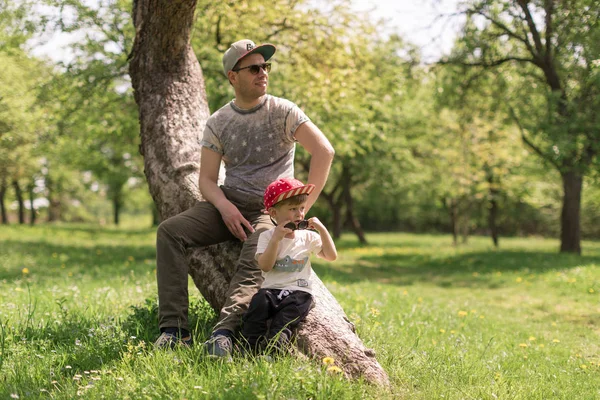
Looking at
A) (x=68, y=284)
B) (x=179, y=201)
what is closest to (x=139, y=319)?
(x=179, y=201)

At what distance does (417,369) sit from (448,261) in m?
14.2

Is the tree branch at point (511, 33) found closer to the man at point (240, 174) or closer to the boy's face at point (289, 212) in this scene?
the man at point (240, 174)

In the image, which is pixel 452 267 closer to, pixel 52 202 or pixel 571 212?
pixel 571 212

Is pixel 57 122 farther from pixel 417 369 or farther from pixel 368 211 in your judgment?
pixel 368 211

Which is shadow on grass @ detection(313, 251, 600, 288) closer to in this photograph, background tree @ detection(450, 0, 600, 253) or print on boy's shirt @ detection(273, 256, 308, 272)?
background tree @ detection(450, 0, 600, 253)

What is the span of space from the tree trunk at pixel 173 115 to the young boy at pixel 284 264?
577 mm

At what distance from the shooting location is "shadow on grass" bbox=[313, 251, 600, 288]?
13.5 m

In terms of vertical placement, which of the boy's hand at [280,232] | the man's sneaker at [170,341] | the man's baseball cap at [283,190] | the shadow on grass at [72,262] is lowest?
the shadow on grass at [72,262]

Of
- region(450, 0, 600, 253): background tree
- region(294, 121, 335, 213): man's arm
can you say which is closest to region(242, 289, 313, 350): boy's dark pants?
region(294, 121, 335, 213): man's arm

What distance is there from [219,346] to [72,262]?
10.1 metres

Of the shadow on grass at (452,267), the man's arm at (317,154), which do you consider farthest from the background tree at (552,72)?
the man's arm at (317,154)

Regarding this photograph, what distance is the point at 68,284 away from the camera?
8273mm

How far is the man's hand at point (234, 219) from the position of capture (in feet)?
14.2

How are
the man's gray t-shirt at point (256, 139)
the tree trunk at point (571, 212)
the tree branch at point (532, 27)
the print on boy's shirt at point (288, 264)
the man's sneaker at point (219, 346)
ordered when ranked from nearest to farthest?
the man's sneaker at point (219, 346) < the print on boy's shirt at point (288, 264) < the man's gray t-shirt at point (256, 139) < the tree branch at point (532, 27) < the tree trunk at point (571, 212)
